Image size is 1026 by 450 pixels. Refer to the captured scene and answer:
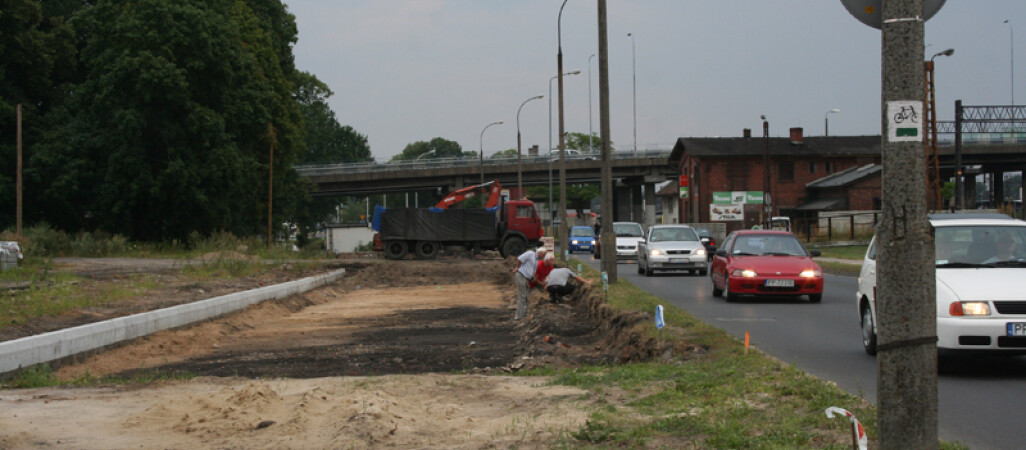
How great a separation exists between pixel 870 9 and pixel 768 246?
16066 mm

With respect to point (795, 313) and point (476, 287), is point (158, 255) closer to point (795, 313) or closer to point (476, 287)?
point (476, 287)

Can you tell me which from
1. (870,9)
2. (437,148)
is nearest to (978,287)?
(870,9)

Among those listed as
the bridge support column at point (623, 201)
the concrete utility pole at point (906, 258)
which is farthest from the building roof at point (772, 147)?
the concrete utility pole at point (906, 258)

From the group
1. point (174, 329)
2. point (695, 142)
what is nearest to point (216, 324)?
point (174, 329)

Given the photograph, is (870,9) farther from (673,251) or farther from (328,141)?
(328,141)

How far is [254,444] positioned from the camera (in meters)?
6.89

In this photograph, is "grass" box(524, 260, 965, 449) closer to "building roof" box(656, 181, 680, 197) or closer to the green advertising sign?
the green advertising sign

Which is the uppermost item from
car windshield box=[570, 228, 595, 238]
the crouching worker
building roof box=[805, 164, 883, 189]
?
building roof box=[805, 164, 883, 189]

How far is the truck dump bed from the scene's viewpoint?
46031 millimetres

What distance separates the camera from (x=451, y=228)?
151ft

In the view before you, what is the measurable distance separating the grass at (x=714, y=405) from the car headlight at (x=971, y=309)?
5.91 ft

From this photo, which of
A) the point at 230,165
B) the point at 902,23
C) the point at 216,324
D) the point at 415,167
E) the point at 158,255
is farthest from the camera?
the point at 415,167

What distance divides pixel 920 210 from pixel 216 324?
48.6 ft

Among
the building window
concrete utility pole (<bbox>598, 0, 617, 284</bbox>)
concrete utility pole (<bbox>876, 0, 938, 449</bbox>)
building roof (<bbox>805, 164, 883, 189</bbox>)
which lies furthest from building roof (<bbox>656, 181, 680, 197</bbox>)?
concrete utility pole (<bbox>876, 0, 938, 449</bbox>)
